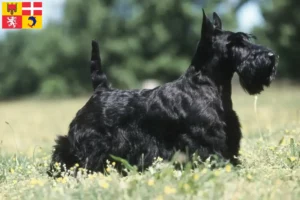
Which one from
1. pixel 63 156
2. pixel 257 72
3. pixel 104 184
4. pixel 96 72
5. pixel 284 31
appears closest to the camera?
pixel 104 184

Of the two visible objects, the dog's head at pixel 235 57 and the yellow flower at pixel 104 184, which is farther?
the dog's head at pixel 235 57

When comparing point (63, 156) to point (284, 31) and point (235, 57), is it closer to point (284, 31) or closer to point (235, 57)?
point (235, 57)

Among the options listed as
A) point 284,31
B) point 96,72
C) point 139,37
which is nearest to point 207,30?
point 96,72

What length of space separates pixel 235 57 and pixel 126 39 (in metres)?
24.7

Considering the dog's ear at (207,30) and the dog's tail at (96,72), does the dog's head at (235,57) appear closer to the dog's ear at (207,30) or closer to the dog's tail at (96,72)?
the dog's ear at (207,30)

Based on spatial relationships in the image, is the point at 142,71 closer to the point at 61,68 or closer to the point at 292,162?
the point at 61,68

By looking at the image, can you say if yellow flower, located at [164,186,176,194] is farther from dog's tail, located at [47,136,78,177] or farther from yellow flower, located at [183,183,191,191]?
dog's tail, located at [47,136,78,177]

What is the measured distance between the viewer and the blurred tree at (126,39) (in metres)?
27.2

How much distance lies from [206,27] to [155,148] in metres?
1.05

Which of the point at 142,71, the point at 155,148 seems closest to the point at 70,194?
the point at 155,148

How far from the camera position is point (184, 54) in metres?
27.6

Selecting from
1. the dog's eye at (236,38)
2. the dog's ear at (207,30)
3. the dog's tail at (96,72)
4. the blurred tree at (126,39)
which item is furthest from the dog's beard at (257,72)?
the blurred tree at (126,39)

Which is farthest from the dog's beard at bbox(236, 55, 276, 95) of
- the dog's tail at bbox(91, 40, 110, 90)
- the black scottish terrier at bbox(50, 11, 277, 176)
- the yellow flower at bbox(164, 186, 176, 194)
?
the yellow flower at bbox(164, 186, 176, 194)

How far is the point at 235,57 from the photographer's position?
12.0 feet
